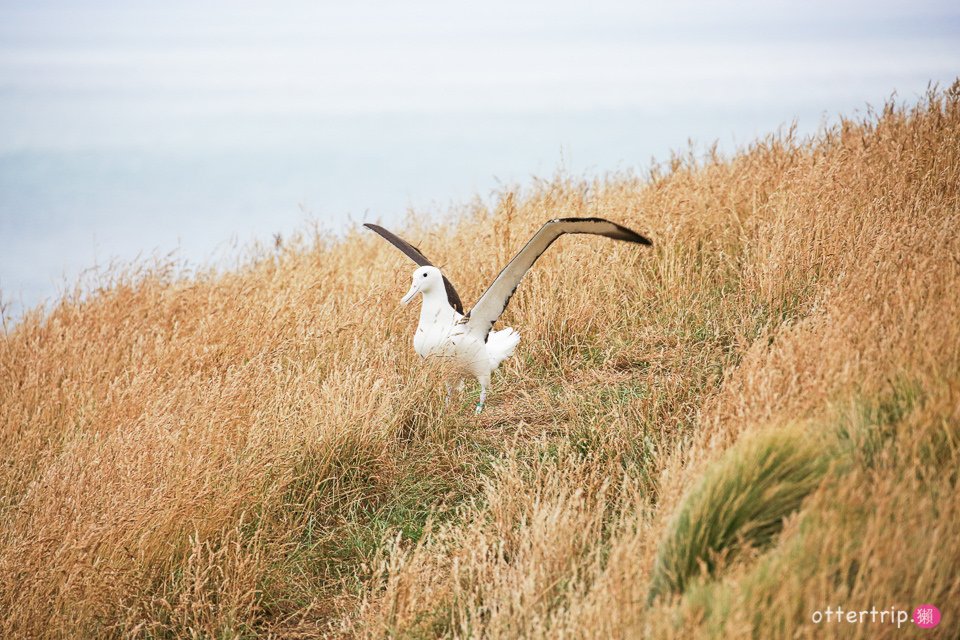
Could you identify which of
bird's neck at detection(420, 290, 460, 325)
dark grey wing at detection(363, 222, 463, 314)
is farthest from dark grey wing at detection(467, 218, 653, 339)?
dark grey wing at detection(363, 222, 463, 314)

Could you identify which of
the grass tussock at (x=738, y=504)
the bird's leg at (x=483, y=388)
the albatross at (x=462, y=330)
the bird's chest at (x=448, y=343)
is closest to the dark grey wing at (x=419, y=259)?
Result: the albatross at (x=462, y=330)

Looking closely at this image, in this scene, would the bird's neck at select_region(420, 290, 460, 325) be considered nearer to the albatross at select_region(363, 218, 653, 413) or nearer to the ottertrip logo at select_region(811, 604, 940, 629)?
the albatross at select_region(363, 218, 653, 413)

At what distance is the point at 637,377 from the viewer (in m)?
5.73

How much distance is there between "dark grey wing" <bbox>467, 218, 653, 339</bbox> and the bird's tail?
82 mm

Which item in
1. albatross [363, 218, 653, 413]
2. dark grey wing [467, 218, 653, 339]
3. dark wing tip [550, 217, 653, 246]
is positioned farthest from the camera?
albatross [363, 218, 653, 413]

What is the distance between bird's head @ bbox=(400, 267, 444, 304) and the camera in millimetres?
5738

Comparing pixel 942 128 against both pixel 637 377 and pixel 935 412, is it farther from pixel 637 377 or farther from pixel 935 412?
pixel 935 412

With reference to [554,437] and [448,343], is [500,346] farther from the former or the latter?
[554,437]

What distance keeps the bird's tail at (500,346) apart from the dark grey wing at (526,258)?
82 mm

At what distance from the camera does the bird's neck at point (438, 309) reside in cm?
577

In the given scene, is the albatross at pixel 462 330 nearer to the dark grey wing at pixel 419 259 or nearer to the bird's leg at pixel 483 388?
the bird's leg at pixel 483 388

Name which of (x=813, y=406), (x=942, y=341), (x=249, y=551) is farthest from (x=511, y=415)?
(x=942, y=341)

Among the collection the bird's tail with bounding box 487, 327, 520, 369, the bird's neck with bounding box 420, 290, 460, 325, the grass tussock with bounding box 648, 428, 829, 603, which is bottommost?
the grass tussock with bounding box 648, 428, 829, 603

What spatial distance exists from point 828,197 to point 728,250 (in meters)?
0.92
